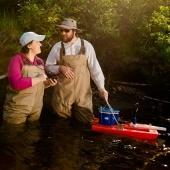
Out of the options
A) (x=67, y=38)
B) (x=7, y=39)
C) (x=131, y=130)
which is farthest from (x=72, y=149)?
(x=7, y=39)

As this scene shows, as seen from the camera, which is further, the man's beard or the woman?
the man's beard

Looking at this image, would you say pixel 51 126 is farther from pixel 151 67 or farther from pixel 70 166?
pixel 151 67

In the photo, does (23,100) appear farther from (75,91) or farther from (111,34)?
(111,34)

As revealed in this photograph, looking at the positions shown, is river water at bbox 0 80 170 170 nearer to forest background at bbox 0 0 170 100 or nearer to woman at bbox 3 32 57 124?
woman at bbox 3 32 57 124

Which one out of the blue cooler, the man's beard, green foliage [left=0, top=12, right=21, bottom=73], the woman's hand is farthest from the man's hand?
green foliage [left=0, top=12, right=21, bottom=73]

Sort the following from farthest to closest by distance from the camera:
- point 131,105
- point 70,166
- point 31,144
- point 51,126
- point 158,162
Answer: point 131,105, point 51,126, point 31,144, point 158,162, point 70,166

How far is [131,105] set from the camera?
9281 millimetres

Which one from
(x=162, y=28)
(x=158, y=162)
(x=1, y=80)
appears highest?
(x=162, y=28)

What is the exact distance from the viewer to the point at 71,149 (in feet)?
17.4

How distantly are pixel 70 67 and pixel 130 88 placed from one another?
4421 millimetres

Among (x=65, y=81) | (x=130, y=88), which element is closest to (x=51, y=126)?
(x=65, y=81)

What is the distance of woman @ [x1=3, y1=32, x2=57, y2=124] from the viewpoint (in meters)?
5.59

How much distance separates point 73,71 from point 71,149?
6.18ft

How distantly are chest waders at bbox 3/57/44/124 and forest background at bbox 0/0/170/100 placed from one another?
4303mm
